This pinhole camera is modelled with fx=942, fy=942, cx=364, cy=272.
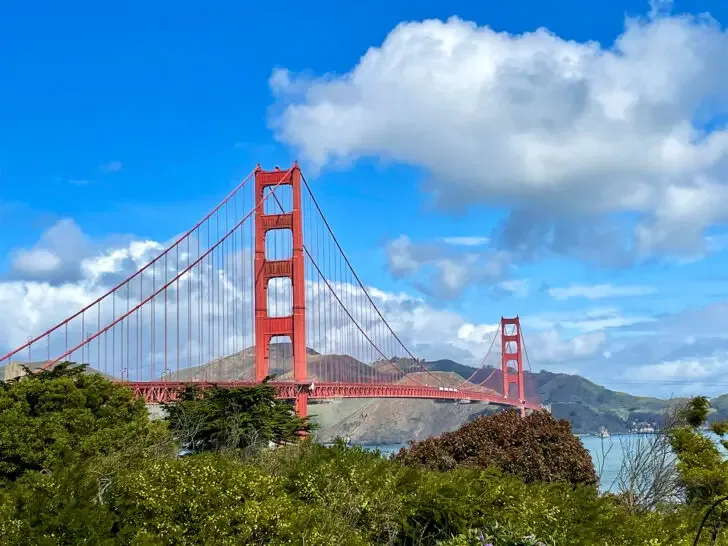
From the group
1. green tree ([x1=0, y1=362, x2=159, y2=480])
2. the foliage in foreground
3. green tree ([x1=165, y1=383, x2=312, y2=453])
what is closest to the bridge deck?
green tree ([x1=165, y1=383, x2=312, y2=453])

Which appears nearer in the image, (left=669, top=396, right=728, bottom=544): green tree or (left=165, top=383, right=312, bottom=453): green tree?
(left=669, top=396, right=728, bottom=544): green tree

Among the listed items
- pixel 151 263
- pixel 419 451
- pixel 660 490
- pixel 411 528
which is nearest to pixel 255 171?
pixel 151 263

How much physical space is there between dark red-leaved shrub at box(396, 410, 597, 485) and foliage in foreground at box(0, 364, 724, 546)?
6.14 m

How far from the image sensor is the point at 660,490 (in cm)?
2384

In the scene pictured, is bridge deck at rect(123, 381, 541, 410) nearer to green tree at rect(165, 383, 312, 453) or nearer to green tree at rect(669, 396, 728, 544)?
green tree at rect(165, 383, 312, 453)

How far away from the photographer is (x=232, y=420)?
30.0 m

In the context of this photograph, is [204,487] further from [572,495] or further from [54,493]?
[572,495]

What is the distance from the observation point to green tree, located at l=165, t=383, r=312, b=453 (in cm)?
2939

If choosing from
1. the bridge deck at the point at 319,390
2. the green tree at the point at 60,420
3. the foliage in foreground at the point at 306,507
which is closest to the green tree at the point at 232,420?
the green tree at the point at 60,420

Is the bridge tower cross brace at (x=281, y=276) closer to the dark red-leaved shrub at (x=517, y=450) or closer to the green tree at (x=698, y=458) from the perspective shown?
the dark red-leaved shrub at (x=517, y=450)

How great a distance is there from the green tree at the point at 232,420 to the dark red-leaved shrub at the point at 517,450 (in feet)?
18.4

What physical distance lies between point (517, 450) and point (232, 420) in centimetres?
975

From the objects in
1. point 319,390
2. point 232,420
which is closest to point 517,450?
point 232,420

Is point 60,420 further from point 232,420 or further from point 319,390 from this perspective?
point 319,390
